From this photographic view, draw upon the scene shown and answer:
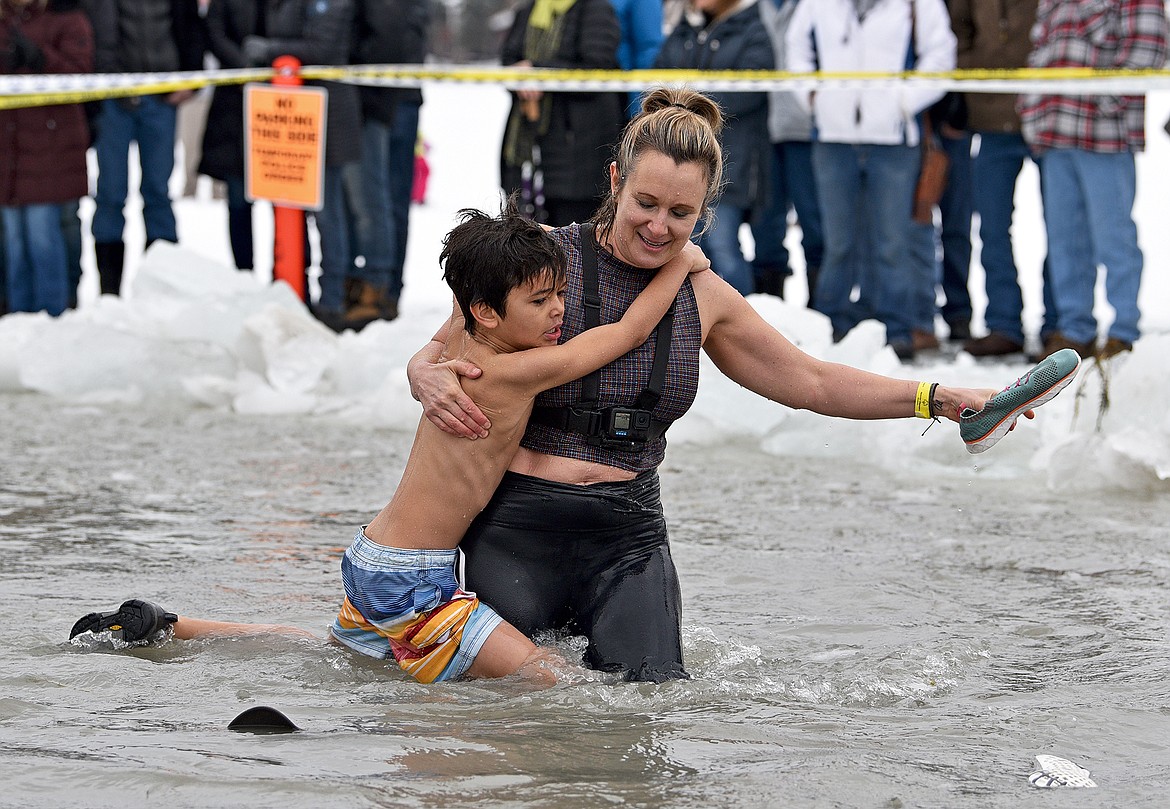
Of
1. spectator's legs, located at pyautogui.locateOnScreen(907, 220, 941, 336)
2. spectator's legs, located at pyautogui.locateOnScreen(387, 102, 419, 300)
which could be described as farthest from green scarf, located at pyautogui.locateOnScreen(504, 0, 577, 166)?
spectator's legs, located at pyautogui.locateOnScreen(907, 220, 941, 336)

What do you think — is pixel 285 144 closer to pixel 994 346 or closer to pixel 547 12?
pixel 547 12

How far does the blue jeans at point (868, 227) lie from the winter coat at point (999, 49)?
0.44 metres

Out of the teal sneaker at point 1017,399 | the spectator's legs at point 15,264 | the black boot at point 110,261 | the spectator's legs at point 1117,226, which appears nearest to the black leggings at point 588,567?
the teal sneaker at point 1017,399

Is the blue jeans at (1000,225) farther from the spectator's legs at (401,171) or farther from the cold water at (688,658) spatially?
the spectator's legs at (401,171)

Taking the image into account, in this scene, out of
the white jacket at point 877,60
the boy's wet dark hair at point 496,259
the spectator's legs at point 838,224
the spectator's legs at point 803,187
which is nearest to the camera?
the boy's wet dark hair at point 496,259

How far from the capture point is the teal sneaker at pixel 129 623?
4020 millimetres

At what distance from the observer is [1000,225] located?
891cm

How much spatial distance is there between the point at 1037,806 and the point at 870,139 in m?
5.76

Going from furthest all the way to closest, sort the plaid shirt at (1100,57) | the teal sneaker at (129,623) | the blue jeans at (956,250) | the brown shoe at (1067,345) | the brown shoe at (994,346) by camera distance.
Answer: the blue jeans at (956,250) → the brown shoe at (994,346) → the brown shoe at (1067,345) → the plaid shirt at (1100,57) → the teal sneaker at (129,623)

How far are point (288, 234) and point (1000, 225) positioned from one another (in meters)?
3.97

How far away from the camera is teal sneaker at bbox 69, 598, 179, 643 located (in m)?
4.02

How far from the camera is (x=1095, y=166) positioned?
791cm

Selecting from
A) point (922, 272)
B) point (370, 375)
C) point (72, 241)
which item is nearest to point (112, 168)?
point (72, 241)

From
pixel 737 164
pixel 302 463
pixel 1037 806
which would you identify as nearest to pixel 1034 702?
pixel 1037 806
